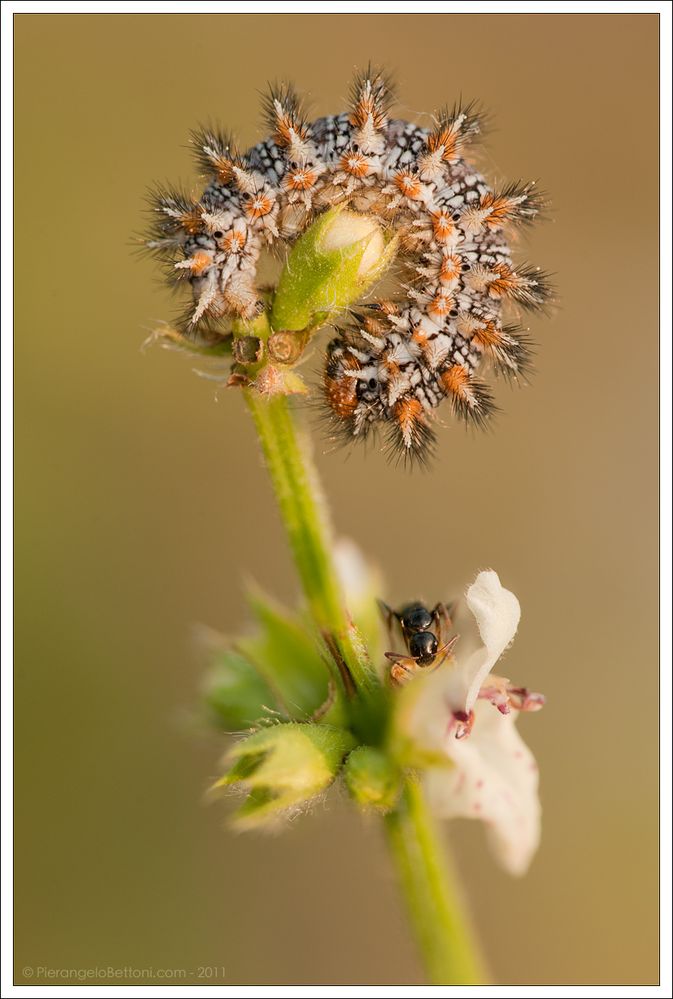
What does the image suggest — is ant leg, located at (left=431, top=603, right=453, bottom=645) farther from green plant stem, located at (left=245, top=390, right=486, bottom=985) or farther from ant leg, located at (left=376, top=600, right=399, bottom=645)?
green plant stem, located at (left=245, top=390, right=486, bottom=985)

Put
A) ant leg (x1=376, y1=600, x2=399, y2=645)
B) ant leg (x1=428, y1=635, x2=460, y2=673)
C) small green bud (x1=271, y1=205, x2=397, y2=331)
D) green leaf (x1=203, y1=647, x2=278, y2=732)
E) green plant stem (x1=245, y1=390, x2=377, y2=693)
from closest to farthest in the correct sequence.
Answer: small green bud (x1=271, y1=205, x2=397, y2=331), green plant stem (x1=245, y1=390, x2=377, y2=693), ant leg (x1=428, y1=635, x2=460, y2=673), ant leg (x1=376, y1=600, x2=399, y2=645), green leaf (x1=203, y1=647, x2=278, y2=732)

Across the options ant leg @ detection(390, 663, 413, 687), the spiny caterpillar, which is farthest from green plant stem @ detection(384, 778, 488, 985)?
the spiny caterpillar

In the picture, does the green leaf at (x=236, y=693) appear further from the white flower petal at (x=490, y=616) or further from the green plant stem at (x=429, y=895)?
the white flower petal at (x=490, y=616)

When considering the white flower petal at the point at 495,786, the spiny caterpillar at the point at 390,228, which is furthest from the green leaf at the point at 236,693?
→ the spiny caterpillar at the point at 390,228

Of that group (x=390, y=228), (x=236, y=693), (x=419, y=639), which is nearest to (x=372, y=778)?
(x=419, y=639)

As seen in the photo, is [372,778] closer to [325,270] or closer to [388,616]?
[388,616]

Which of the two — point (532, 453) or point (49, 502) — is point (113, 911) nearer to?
point (49, 502)
